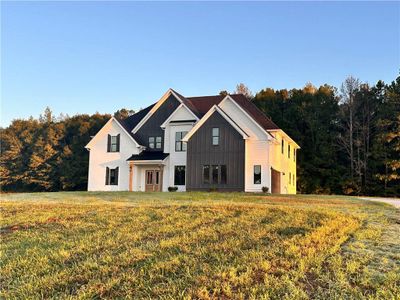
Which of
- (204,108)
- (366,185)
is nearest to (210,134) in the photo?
(204,108)

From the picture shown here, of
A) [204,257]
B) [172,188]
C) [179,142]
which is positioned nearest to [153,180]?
[172,188]

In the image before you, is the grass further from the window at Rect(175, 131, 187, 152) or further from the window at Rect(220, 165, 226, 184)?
the window at Rect(175, 131, 187, 152)

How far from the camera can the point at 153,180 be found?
32312 millimetres

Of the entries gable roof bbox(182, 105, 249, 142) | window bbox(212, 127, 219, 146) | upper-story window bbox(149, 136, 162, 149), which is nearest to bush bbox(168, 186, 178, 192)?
gable roof bbox(182, 105, 249, 142)

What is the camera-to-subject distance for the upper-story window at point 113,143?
33.8 metres

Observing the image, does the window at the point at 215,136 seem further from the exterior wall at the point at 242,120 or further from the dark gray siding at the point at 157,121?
the dark gray siding at the point at 157,121

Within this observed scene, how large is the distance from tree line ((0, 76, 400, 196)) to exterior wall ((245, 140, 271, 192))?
1403 cm

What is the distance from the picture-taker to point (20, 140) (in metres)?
58.4

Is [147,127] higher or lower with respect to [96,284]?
higher

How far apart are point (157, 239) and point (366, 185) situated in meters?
35.8

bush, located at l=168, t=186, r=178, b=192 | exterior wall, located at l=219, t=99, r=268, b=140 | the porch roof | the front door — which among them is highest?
exterior wall, located at l=219, t=99, r=268, b=140

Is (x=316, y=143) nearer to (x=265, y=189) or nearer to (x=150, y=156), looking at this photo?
(x=265, y=189)

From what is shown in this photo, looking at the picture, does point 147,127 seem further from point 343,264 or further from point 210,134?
point 343,264

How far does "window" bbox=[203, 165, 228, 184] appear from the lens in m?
28.4
